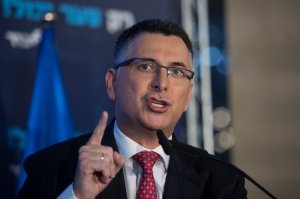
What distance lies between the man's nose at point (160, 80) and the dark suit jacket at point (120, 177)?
24 centimetres

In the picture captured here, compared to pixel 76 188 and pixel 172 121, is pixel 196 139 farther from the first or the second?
pixel 76 188

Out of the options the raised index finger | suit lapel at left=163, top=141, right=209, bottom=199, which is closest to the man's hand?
the raised index finger

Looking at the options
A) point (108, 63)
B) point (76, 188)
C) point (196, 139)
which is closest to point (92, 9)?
point (108, 63)

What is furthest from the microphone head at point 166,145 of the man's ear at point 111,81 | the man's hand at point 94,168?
the man's ear at point 111,81

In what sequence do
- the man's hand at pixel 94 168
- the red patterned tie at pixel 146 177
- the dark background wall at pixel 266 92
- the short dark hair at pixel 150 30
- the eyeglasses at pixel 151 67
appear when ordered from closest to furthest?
the man's hand at pixel 94 168, the red patterned tie at pixel 146 177, the eyeglasses at pixel 151 67, the short dark hair at pixel 150 30, the dark background wall at pixel 266 92

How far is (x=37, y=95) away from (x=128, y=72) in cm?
90

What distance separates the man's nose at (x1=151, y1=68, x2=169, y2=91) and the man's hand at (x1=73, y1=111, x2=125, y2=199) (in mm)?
339

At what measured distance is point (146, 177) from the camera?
1.70m

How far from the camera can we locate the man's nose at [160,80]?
5.68ft

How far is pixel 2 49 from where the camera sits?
2.67 m

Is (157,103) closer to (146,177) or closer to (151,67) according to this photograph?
(151,67)

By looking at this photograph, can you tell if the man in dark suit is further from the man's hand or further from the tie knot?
the man's hand

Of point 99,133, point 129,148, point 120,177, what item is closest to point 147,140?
point 129,148

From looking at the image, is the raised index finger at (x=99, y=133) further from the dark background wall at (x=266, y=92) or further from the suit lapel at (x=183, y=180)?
the dark background wall at (x=266, y=92)
